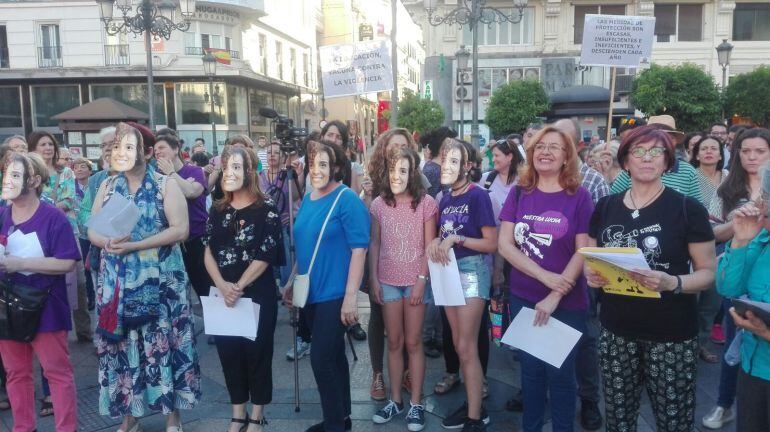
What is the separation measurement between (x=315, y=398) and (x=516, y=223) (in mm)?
2316

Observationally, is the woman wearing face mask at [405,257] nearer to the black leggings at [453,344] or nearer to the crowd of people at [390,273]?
the crowd of people at [390,273]

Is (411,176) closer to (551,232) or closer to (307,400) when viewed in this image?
(551,232)

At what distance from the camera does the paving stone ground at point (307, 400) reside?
433 cm

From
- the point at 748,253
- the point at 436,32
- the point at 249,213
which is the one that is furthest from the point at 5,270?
the point at 436,32

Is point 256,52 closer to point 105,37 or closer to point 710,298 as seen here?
point 105,37

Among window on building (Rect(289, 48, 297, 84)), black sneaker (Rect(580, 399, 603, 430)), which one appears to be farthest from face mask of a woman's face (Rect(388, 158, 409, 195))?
window on building (Rect(289, 48, 297, 84))

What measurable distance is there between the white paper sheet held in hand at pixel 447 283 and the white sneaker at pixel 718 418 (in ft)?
6.35

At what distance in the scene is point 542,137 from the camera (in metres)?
3.54

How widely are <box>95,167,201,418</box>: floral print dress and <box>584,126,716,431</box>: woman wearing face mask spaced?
8.82 feet

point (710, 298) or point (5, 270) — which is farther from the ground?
point (5, 270)

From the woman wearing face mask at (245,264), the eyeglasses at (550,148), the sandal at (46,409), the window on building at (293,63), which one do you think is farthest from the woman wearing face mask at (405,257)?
the window on building at (293,63)

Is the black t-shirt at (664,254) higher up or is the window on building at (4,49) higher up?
the window on building at (4,49)

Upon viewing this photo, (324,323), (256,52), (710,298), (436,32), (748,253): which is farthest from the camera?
(256,52)

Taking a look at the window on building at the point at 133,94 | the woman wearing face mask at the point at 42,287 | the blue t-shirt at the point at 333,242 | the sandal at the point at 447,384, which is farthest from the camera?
the window on building at the point at 133,94
